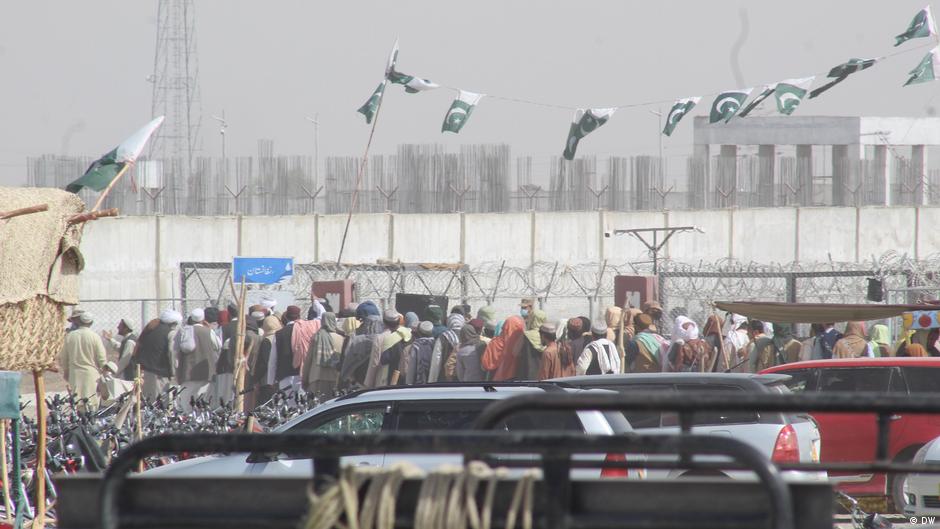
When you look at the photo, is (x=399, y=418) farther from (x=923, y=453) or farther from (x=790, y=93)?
(x=790, y=93)

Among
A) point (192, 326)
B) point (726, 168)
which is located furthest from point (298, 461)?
point (726, 168)

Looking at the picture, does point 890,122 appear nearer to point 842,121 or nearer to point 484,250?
point 842,121

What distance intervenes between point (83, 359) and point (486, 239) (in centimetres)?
2542

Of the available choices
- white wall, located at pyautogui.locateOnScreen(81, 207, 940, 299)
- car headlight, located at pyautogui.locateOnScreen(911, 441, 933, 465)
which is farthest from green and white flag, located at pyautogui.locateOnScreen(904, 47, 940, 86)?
white wall, located at pyautogui.locateOnScreen(81, 207, 940, 299)

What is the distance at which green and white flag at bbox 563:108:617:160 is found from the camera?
67.7ft

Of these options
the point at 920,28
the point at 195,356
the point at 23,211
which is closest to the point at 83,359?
the point at 195,356

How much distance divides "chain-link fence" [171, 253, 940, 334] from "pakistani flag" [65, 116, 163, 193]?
9.46m

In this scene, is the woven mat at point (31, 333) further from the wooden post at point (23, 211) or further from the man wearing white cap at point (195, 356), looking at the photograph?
the man wearing white cap at point (195, 356)

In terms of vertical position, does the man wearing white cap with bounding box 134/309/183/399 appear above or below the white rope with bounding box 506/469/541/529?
below

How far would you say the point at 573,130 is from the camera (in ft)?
68.4

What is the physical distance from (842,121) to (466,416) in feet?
184

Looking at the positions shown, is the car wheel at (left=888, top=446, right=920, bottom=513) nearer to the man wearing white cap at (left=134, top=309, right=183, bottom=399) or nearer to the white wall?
the man wearing white cap at (left=134, top=309, right=183, bottom=399)

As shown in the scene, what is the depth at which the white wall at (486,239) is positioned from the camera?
Answer: 33.3m

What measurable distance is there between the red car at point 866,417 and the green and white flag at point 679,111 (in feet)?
31.8
